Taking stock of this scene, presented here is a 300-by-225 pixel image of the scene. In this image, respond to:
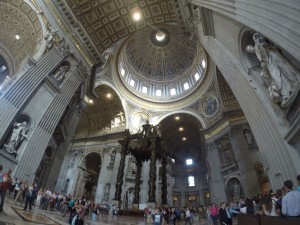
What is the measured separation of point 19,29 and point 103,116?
1316 centimetres

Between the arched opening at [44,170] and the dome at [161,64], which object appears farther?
the dome at [161,64]

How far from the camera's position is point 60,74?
12.1 metres

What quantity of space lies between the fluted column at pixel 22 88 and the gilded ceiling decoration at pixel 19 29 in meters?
1.56

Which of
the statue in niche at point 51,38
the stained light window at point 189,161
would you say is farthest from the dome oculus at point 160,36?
the stained light window at point 189,161

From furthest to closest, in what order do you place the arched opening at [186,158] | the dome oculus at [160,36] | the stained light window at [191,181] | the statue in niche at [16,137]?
the stained light window at [191,181] < the arched opening at [186,158] < the dome oculus at [160,36] < the statue in niche at [16,137]

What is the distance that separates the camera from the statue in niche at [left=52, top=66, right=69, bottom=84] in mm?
11724

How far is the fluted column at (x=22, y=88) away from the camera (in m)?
8.55

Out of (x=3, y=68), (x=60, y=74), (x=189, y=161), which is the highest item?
(x=3, y=68)

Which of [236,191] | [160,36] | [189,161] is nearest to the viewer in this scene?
[236,191]

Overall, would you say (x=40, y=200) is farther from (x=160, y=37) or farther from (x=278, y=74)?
(x=160, y=37)

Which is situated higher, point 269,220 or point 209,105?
point 209,105

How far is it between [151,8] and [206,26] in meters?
7.11

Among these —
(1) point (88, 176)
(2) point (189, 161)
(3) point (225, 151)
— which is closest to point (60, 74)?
(1) point (88, 176)

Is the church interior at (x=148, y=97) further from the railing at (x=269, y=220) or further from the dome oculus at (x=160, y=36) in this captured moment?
the railing at (x=269, y=220)
